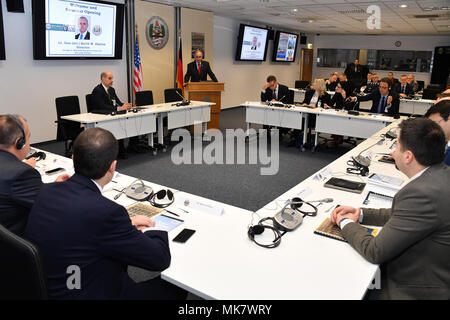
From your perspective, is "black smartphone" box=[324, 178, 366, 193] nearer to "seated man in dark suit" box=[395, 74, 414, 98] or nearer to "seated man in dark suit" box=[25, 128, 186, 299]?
"seated man in dark suit" box=[25, 128, 186, 299]

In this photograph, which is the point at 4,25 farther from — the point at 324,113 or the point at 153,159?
the point at 324,113

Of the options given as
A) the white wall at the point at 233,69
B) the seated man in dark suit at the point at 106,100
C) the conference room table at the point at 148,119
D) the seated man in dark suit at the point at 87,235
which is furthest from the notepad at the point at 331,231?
the white wall at the point at 233,69

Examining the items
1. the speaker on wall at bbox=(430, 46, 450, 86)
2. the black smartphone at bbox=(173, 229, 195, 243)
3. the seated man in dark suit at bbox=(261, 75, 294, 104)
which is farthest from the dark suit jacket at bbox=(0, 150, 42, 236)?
the speaker on wall at bbox=(430, 46, 450, 86)

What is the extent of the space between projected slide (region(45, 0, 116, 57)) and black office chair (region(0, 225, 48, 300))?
5.46 meters

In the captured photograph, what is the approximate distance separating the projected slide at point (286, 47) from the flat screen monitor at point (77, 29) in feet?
23.6

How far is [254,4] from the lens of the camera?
773cm

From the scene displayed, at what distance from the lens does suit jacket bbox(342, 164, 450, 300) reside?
1.48 meters

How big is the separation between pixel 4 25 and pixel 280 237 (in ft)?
18.5

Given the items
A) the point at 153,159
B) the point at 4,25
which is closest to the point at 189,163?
the point at 153,159

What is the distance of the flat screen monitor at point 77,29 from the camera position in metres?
5.60

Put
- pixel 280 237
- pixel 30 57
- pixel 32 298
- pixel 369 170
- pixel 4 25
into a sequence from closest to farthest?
pixel 32 298
pixel 280 237
pixel 369 170
pixel 4 25
pixel 30 57
